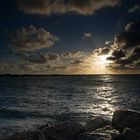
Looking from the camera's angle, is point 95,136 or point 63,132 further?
point 63,132

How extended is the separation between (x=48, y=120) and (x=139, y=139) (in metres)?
13.9

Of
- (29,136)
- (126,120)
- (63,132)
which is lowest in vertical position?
(63,132)

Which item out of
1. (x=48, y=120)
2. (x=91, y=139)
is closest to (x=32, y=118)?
(x=48, y=120)

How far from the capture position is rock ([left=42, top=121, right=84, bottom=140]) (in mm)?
15195

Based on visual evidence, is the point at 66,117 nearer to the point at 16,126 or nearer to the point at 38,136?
the point at 16,126

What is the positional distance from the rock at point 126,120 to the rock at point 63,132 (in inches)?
111

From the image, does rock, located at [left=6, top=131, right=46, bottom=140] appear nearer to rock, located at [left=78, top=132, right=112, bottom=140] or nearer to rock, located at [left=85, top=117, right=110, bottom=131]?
rock, located at [left=78, top=132, right=112, bottom=140]

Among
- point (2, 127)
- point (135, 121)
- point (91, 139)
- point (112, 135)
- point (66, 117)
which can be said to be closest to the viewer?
point (91, 139)

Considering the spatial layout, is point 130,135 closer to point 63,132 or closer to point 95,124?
point 63,132

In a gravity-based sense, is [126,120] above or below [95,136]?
above

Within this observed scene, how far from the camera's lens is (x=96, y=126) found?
18.0m

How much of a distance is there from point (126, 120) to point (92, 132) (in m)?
3.53

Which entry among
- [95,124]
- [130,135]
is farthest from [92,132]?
[95,124]

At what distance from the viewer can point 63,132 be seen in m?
15.5
